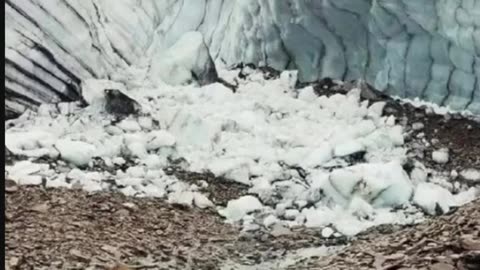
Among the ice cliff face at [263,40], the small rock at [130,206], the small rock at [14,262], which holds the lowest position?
the small rock at [14,262]

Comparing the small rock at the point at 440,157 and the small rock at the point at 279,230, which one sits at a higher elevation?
the small rock at the point at 440,157

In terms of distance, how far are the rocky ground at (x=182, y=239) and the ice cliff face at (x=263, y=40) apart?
91cm

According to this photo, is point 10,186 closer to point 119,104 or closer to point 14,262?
point 14,262

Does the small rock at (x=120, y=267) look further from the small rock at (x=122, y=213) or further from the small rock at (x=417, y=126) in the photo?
the small rock at (x=417, y=126)

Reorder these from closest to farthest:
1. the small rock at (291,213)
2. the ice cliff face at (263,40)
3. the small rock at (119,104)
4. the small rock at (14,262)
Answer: the small rock at (14,262) → the small rock at (291,213) → the small rock at (119,104) → the ice cliff face at (263,40)

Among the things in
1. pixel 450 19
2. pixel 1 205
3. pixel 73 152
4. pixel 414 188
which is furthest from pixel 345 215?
pixel 1 205

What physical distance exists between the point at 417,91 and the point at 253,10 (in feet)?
3.48

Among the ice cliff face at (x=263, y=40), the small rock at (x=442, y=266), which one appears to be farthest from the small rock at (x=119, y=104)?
the small rock at (x=442, y=266)

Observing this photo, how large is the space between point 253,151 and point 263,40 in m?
1.18

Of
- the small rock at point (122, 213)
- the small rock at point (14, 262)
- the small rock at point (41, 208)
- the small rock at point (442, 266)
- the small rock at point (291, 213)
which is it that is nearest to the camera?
the small rock at point (442, 266)

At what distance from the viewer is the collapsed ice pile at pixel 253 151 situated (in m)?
4.01

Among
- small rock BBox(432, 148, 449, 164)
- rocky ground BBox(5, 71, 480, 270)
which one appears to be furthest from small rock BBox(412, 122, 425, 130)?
rocky ground BBox(5, 71, 480, 270)

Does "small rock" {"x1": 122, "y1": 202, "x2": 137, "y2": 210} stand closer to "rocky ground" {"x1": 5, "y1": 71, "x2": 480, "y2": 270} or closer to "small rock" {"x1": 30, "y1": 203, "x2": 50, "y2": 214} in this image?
"rocky ground" {"x1": 5, "y1": 71, "x2": 480, "y2": 270}

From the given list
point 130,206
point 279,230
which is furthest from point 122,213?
point 279,230
